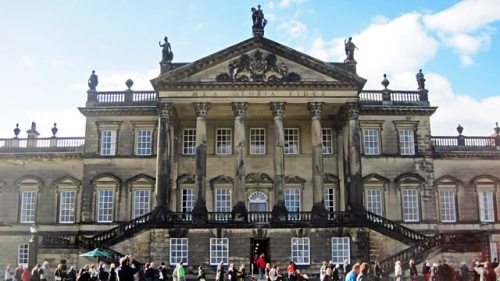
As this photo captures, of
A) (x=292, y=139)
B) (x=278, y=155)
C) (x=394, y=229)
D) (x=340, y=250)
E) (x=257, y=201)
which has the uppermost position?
(x=292, y=139)

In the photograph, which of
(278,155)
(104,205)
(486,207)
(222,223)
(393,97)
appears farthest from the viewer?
(393,97)

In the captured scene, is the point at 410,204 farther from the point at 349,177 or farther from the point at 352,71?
the point at 352,71

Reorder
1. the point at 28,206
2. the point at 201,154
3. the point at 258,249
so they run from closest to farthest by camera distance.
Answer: the point at 258,249
the point at 201,154
the point at 28,206

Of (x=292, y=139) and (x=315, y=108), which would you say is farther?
(x=292, y=139)

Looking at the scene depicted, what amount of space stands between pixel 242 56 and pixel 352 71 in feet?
25.6

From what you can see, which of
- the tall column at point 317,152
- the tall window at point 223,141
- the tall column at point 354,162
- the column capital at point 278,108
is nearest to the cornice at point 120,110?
the tall window at point 223,141

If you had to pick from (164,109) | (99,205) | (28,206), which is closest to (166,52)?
(164,109)

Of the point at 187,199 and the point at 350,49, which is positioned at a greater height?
the point at 350,49

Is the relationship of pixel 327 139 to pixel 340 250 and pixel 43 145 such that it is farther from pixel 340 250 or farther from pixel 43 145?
pixel 43 145

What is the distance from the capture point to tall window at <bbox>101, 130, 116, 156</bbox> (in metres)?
46.5

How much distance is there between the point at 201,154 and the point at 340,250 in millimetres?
11017

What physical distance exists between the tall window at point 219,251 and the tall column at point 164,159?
163 inches

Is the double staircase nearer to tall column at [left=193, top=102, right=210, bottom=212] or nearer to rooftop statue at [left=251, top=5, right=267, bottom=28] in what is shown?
tall column at [left=193, top=102, right=210, bottom=212]

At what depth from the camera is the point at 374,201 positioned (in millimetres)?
45719
